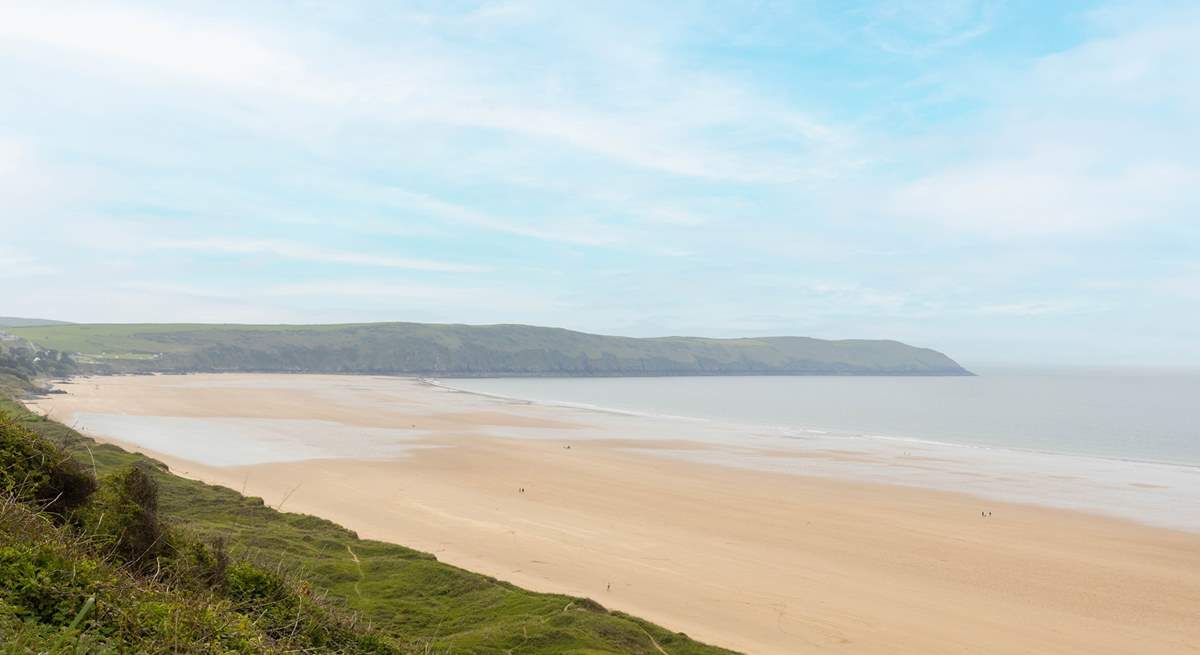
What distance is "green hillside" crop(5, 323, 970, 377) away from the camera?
119 m

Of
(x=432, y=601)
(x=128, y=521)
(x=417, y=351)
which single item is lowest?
(x=432, y=601)

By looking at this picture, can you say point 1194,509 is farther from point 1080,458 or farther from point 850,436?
point 850,436

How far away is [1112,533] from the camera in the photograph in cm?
2244

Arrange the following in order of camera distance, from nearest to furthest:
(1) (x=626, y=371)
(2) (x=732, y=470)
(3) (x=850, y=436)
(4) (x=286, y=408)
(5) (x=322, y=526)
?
(5) (x=322, y=526)
(2) (x=732, y=470)
(3) (x=850, y=436)
(4) (x=286, y=408)
(1) (x=626, y=371)

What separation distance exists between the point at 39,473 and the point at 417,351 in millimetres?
137914

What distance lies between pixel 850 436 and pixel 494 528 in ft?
112

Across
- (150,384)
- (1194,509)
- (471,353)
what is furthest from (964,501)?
(471,353)

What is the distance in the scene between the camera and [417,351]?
141 m

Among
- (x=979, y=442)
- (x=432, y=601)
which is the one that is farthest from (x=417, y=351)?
(x=432, y=601)

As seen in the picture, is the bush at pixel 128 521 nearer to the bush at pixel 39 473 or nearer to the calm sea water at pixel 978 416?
the bush at pixel 39 473

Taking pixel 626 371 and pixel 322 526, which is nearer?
pixel 322 526

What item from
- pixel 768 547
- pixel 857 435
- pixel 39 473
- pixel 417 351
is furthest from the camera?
pixel 417 351

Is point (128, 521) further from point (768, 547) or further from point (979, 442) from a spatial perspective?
point (979, 442)

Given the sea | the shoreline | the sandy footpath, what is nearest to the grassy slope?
the sandy footpath
